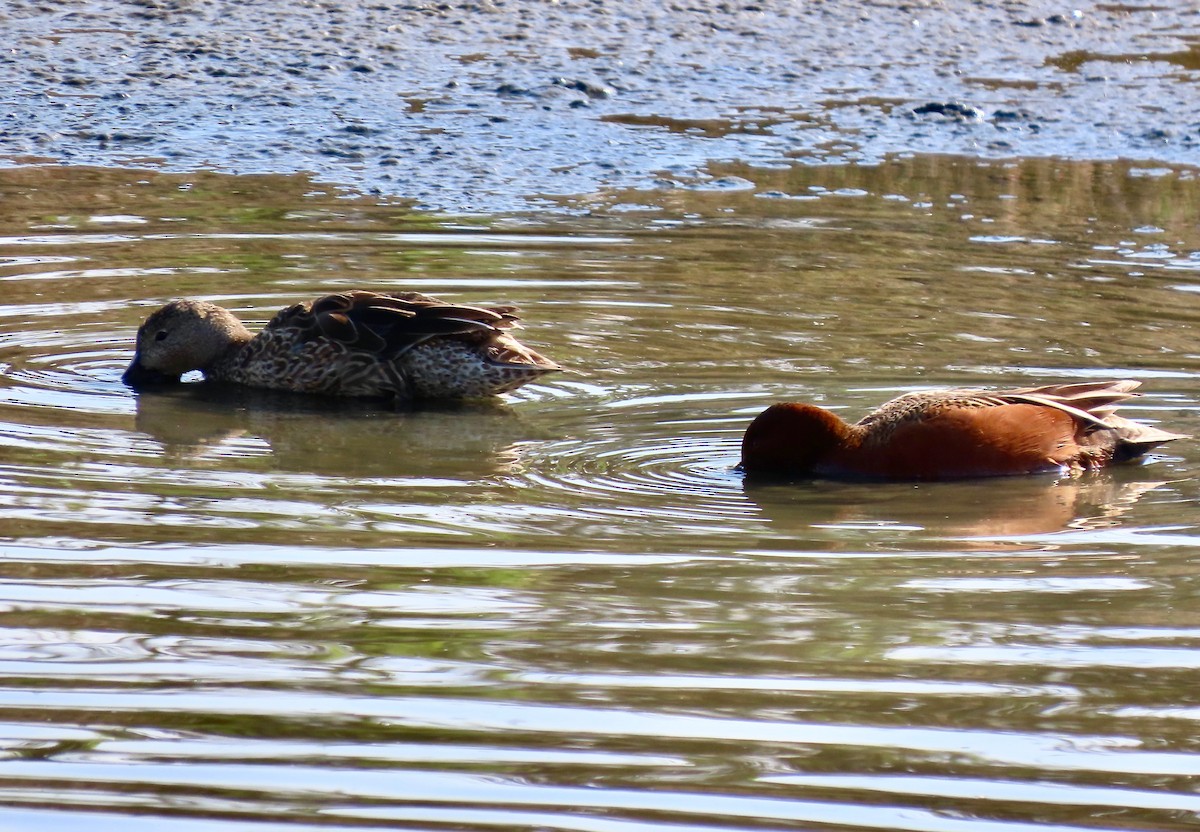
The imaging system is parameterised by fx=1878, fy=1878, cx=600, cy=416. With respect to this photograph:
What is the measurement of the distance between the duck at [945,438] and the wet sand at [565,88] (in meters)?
4.71

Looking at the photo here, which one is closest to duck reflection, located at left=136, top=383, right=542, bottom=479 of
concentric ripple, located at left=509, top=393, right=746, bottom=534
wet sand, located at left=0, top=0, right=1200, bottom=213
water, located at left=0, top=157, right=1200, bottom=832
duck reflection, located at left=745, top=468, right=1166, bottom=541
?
water, located at left=0, top=157, right=1200, bottom=832

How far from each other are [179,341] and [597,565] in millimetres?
3399

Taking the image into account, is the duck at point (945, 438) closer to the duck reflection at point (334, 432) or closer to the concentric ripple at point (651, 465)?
the concentric ripple at point (651, 465)

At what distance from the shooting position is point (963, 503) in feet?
18.7

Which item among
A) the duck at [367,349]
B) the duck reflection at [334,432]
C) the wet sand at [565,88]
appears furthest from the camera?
the wet sand at [565,88]

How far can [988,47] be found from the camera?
1477 cm

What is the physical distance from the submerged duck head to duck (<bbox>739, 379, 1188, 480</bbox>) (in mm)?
2623

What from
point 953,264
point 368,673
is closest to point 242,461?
point 368,673

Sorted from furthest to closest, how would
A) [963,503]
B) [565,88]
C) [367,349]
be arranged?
[565,88] → [367,349] → [963,503]

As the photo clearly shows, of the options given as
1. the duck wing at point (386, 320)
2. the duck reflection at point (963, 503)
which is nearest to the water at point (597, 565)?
the duck reflection at point (963, 503)

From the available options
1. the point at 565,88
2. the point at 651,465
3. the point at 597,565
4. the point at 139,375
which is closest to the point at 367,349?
the point at 139,375

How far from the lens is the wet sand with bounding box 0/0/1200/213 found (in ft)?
37.6

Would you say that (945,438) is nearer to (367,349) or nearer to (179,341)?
(367,349)

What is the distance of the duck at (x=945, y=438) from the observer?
5.96 meters
